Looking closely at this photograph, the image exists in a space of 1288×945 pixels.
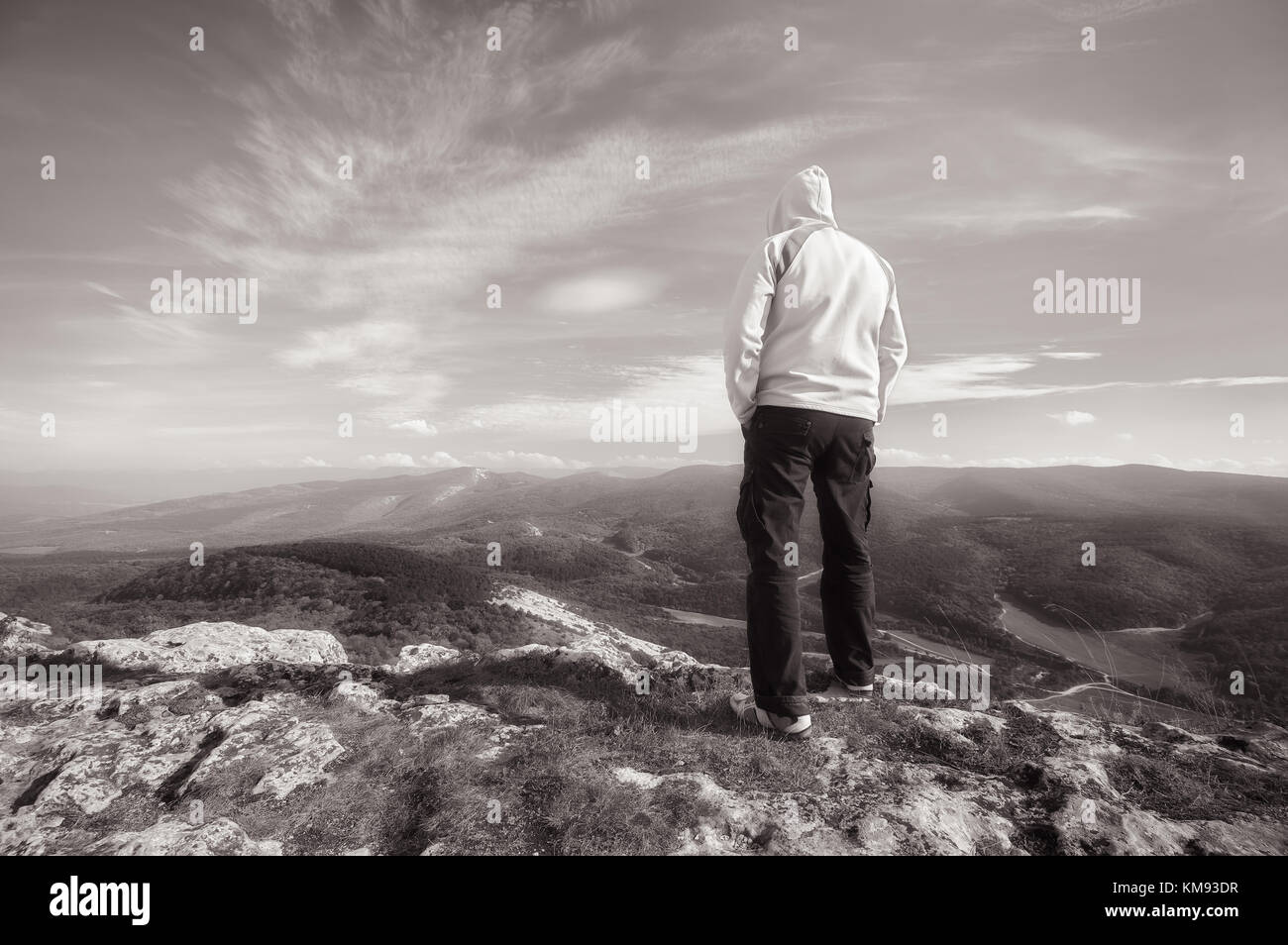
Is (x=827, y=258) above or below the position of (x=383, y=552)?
above

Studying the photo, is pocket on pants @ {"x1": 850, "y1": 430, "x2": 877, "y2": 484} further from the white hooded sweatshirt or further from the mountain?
the mountain

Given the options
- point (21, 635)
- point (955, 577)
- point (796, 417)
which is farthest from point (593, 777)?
point (955, 577)

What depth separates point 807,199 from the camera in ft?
15.0

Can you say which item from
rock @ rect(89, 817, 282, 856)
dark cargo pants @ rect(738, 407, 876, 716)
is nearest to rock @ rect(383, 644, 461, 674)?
rock @ rect(89, 817, 282, 856)

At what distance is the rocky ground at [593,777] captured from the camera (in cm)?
303

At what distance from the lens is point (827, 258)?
4.21 m

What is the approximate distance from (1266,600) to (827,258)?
166 meters

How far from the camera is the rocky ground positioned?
9.94ft

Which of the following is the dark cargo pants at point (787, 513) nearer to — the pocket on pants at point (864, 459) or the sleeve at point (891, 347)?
the pocket on pants at point (864, 459)

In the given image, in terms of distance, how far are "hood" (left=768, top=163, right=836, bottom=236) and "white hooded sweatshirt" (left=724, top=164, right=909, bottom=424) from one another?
0.18 meters

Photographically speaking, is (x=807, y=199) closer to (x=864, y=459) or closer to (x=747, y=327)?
(x=747, y=327)

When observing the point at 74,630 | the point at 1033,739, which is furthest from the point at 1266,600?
the point at 74,630
